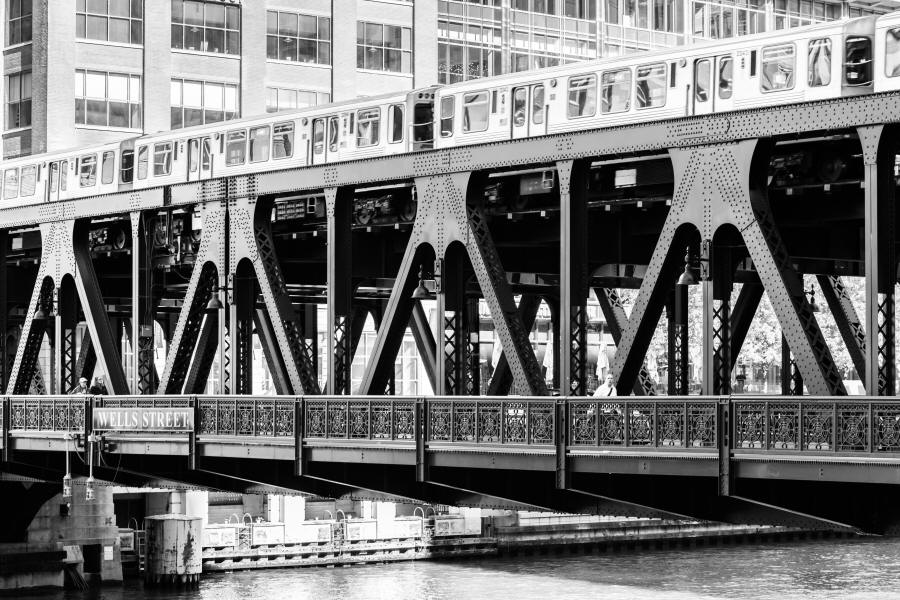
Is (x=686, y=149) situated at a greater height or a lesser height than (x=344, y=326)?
greater

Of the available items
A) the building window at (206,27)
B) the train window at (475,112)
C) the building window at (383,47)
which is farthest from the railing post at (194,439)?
the building window at (383,47)

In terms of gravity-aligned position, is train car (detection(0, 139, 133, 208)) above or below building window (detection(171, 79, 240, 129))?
below

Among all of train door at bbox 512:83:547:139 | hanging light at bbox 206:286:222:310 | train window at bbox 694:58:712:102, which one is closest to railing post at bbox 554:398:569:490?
train window at bbox 694:58:712:102

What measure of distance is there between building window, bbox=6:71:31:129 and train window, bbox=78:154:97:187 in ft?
105

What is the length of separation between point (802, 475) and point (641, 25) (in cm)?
8522

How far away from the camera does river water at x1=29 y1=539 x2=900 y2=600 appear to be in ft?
225

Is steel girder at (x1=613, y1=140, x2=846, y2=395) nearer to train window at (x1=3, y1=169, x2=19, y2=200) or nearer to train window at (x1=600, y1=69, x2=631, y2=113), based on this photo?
train window at (x1=600, y1=69, x2=631, y2=113)

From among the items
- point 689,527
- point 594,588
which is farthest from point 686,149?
point 689,527

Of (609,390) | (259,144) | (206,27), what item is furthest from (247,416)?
(206,27)

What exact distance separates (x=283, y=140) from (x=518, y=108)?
8.32 m

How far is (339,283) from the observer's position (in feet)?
128

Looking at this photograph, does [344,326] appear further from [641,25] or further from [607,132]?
[641,25]

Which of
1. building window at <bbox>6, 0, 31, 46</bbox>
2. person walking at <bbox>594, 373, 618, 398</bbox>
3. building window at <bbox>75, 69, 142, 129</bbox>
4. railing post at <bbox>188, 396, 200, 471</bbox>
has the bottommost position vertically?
railing post at <bbox>188, 396, 200, 471</bbox>

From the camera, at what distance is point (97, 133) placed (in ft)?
265
